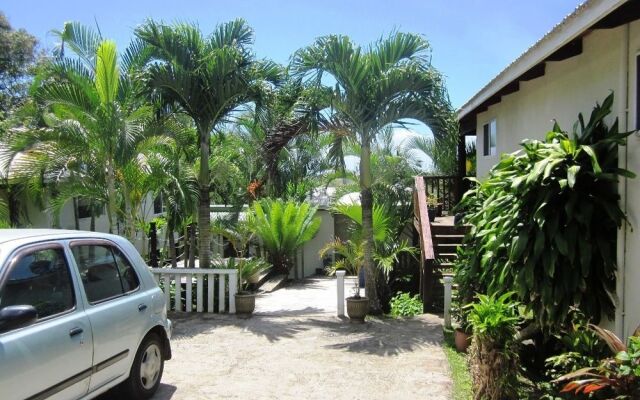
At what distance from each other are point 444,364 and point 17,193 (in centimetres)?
944

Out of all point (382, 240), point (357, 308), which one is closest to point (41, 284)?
point (357, 308)

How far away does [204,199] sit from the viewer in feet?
33.6

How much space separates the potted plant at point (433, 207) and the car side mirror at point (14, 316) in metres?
10.3

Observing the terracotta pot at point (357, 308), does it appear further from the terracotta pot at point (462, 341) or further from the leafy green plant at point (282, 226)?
the leafy green plant at point (282, 226)

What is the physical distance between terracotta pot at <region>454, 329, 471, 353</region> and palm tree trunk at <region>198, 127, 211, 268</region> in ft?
16.5

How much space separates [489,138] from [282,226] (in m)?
6.40

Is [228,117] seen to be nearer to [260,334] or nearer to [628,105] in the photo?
[260,334]

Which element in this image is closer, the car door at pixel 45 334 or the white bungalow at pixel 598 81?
the car door at pixel 45 334

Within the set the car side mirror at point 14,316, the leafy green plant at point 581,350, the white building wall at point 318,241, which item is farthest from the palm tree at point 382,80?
the white building wall at point 318,241

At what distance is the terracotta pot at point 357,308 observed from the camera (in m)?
9.08

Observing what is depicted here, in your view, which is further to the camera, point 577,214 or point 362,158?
point 362,158

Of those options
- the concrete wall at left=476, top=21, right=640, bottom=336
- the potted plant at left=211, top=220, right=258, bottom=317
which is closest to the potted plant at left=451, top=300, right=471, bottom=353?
the concrete wall at left=476, top=21, right=640, bottom=336

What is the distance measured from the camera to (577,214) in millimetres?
4910

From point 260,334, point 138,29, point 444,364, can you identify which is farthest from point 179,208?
point 444,364
